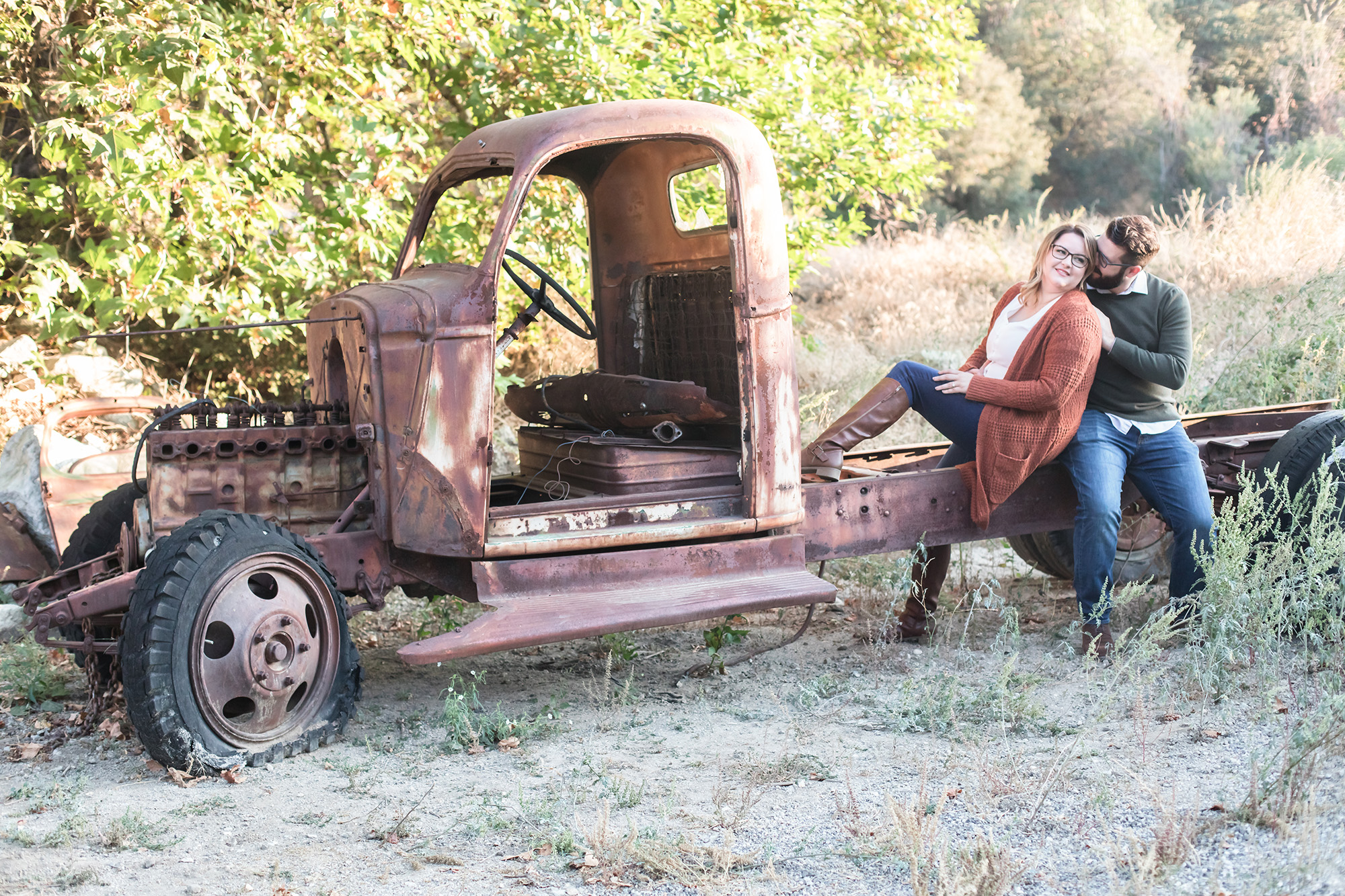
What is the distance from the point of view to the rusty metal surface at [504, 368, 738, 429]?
14.7ft

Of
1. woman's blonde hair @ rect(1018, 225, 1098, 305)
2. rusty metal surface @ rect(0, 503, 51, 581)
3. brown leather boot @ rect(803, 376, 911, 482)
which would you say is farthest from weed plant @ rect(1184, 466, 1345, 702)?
rusty metal surface @ rect(0, 503, 51, 581)

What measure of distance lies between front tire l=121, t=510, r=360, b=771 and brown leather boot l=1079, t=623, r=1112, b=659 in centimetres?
286

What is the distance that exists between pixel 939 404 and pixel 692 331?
1.13 metres

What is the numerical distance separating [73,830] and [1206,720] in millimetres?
3553

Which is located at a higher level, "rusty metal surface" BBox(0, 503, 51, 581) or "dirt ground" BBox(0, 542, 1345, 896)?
"rusty metal surface" BBox(0, 503, 51, 581)

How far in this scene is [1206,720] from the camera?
385 cm

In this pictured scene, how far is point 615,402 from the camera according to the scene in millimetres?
4684

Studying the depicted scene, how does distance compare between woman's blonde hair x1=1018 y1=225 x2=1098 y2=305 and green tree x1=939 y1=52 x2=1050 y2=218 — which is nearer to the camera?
woman's blonde hair x1=1018 y1=225 x2=1098 y2=305

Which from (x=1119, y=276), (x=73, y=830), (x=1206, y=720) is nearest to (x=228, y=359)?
(x=73, y=830)

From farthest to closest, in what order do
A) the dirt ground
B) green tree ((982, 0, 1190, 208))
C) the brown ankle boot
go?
1. green tree ((982, 0, 1190, 208))
2. the brown ankle boot
3. the dirt ground

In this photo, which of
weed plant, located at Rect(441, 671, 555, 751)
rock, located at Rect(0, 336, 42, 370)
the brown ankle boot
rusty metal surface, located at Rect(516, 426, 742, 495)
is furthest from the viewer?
rock, located at Rect(0, 336, 42, 370)

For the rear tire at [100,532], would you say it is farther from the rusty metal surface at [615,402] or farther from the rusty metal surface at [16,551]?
the rusty metal surface at [615,402]

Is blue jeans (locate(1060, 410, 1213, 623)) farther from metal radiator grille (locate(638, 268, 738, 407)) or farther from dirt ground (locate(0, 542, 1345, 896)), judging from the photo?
metal radiator grille (locate(638, 268, 738, 407))

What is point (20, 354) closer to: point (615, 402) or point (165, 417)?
point (165, 417)
